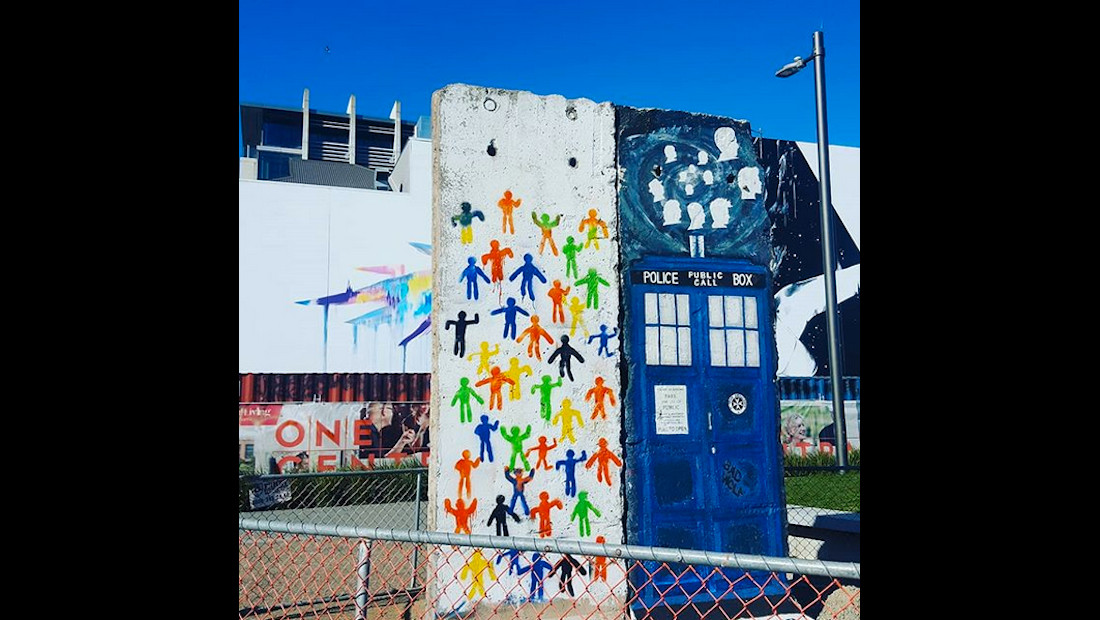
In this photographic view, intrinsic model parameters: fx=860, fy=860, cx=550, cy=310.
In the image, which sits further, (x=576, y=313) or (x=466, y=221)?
(x=576, y=313)

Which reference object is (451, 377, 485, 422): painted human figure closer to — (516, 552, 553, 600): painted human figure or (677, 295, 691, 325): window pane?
(516, 552, 553, 600): painted human figure

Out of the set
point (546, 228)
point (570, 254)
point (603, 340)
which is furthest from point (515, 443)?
point (546, 228)

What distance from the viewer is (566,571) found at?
216 inches

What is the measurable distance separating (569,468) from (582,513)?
1.00 ft

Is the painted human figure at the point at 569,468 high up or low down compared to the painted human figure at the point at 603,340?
down

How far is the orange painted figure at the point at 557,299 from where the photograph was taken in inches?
229

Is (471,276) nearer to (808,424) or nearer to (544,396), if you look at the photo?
(544,396)

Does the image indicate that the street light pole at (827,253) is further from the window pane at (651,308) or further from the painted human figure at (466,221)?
the painted human figure at (466,221)

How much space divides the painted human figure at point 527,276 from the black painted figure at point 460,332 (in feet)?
1.36

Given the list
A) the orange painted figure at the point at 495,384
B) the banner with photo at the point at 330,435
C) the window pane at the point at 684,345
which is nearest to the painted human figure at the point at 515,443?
the orange painted figure at the point at 495,384
